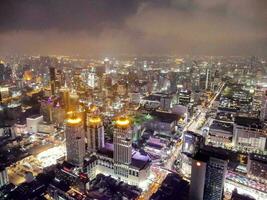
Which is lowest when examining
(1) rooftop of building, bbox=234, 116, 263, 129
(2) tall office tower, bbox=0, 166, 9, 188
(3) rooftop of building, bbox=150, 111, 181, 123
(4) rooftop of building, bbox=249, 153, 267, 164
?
(2) tall office tower, bbox=0, 166, 9, 188

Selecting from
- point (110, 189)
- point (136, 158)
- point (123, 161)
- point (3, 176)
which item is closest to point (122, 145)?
point (123, 161)

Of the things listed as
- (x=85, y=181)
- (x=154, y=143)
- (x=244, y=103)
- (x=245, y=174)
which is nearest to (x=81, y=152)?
(x=85, y=181)

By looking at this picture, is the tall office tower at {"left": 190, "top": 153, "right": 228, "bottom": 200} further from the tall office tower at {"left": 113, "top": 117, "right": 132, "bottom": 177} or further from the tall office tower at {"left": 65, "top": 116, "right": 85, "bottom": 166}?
the tall office tower at {"left": 65, "top": 116, "right": 85, "bottom": 166}

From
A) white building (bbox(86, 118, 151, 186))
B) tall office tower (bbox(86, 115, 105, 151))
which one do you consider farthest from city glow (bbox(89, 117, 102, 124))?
white building (bbox(86, 118, 151, 186))

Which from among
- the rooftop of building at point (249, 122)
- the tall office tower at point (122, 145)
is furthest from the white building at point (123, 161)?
the rooftop of building at point (249, 122)

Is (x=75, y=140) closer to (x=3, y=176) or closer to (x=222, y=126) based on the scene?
(x=3, y=176)

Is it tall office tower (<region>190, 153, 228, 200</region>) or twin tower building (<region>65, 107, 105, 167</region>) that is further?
twin tower building (<region>65, 107, 105, 167</region>)
